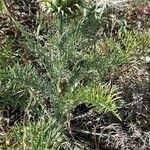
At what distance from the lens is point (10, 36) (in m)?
2.48

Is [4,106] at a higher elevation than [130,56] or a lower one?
lower

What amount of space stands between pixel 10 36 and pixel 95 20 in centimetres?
61

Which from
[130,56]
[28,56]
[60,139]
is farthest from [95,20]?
[60,139]

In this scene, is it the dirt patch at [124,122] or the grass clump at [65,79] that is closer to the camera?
the grass clump at [65,79]

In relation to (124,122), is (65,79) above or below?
above

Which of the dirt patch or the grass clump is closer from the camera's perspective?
the grass clump

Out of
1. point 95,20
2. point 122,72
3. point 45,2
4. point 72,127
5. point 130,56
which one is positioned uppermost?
point 45,2

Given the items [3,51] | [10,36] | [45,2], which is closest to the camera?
[45,2]

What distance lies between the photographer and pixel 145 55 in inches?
85.6

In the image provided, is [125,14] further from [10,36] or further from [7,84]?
[7,84]

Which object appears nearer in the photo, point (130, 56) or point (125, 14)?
point (130, 56)

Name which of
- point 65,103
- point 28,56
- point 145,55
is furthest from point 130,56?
point 28,56

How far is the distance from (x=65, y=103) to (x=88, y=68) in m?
0.21

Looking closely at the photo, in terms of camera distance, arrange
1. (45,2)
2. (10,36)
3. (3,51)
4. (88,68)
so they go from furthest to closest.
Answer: (10,36)
(3,51)
(88,68)
(45,2)
